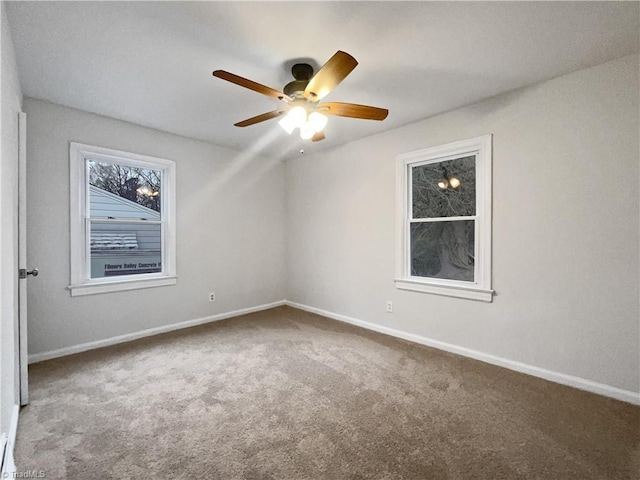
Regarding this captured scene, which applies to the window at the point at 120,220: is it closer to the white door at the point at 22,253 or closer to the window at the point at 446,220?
the white door at the point at 22,253

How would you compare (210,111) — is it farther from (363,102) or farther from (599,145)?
(599,145)

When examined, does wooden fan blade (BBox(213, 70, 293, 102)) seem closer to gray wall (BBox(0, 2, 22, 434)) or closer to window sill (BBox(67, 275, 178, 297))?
gray wall (BBox(0, 2, 22, 434))

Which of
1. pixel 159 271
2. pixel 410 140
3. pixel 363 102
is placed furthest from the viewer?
pixel 159 271

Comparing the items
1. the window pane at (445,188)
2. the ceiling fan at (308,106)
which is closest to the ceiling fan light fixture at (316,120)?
the ceiling fan at (308,106)

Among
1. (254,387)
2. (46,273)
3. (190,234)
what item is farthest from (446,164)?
(46,273)

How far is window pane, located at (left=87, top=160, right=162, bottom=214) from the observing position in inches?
128

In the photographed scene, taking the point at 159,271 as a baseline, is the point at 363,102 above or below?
above

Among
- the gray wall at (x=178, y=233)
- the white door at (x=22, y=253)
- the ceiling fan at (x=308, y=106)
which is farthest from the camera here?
the gray wall at (x=178, y=233)

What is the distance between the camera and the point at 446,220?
3176 millimetres

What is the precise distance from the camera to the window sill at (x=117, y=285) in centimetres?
301

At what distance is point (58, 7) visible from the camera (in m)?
1.68

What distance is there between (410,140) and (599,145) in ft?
5.30

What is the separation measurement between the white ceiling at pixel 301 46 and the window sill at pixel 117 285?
5.90ft

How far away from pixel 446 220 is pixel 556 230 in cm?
96
